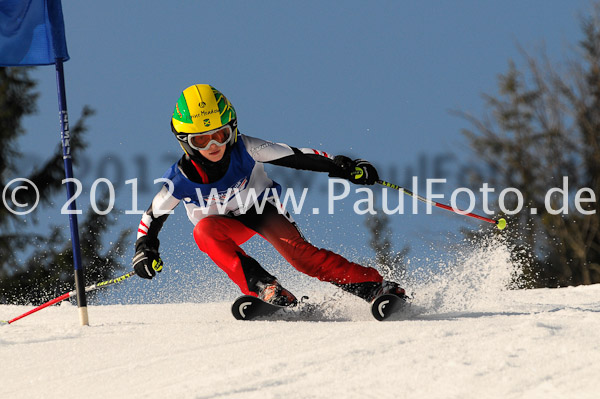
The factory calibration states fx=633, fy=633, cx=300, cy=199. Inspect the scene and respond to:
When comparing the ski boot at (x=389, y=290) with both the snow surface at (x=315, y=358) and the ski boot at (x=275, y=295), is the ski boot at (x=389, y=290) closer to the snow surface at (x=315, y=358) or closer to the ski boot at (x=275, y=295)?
the snow surface at (x=315, y=358)

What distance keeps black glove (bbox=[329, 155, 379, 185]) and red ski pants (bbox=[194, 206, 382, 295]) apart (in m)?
0.54

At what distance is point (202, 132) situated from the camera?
4.16 metres

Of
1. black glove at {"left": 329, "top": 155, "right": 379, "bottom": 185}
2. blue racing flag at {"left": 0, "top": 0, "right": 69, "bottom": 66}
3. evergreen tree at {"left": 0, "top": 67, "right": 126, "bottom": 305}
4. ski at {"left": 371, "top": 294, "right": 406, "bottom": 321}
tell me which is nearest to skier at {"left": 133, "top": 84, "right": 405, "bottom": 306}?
black glove at {"left": 329, "top": 155, "right": 379, "bottom": 185}

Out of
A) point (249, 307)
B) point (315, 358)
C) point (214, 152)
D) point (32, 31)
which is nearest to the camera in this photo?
point (315, 358)

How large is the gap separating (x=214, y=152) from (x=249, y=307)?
106 cm

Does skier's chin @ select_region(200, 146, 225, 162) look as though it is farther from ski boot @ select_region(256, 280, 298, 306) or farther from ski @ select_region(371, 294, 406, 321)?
ski @ select_region(371, 294, 406, 321)

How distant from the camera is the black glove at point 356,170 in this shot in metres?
4.43

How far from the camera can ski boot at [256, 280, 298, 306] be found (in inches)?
164

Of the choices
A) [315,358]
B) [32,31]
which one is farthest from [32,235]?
[315,358]

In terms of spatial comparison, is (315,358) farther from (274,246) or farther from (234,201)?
(234,201)

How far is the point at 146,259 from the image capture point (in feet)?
14.0

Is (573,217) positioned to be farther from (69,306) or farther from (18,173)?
(18,173)

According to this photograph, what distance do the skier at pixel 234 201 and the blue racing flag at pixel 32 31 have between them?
1713 millimetres

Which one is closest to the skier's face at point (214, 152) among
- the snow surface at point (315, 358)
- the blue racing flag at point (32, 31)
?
the snow surface at point (315, 358)
